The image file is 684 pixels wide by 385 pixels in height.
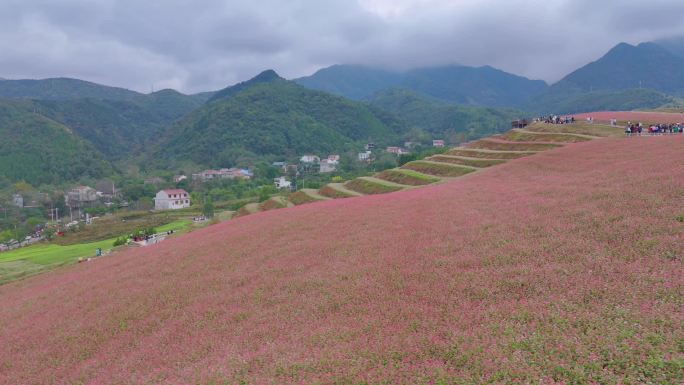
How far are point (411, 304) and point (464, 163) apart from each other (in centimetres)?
3470

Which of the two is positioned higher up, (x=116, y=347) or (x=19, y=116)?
(x=19, y=116)

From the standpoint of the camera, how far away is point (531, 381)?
6.87 m

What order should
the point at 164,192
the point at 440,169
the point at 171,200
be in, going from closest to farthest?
the point at 440,169, the point at 171,200, the point at 164,192

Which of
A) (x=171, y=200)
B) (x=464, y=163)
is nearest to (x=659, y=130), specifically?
(x=464, y=163)

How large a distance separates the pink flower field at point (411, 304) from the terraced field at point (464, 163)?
19.2 meters

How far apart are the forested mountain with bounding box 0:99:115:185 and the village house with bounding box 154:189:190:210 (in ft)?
210

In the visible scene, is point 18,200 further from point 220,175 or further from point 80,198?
point 220,175

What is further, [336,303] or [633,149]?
[633,149]

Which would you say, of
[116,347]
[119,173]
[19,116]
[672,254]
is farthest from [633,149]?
[19,116]

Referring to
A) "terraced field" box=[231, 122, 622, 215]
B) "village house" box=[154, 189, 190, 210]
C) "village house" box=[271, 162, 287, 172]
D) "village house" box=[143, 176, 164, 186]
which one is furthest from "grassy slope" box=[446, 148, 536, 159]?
"village house" box=[143, 176, 164, 186]

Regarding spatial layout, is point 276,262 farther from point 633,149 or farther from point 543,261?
point 633,149

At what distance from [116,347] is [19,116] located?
206811 mm

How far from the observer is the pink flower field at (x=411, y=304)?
7.69m

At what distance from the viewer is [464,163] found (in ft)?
140
